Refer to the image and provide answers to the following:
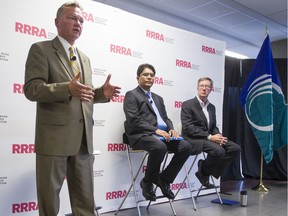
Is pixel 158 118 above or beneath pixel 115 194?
above

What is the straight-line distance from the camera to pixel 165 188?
3.08 meters

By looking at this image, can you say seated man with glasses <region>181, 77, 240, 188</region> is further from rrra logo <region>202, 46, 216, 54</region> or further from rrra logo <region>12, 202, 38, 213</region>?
rrra logo <region>12, 202, 38, 213</region>

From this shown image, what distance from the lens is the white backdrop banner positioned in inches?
107

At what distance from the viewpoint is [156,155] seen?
9.55 ft

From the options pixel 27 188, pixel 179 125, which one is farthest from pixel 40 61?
pixel 179 125

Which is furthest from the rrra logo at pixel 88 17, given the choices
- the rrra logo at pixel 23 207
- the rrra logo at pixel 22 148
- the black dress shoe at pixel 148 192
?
the rrra logo at pixel 23 207

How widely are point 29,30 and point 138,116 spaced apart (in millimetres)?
1376

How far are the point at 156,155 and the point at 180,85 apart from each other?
1.59 m

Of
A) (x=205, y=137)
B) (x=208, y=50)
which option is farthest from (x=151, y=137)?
(x=208, y=50)

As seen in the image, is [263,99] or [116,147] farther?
[263,99]

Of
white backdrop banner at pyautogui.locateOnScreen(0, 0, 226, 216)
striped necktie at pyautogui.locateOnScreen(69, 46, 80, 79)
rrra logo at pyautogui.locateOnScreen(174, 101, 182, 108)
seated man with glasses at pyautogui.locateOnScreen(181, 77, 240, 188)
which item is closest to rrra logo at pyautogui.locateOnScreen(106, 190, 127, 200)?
white backdrop banner at pyautogui.locateOnScreen(0, 0, 226, 216)

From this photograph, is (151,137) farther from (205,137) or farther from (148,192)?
(205,137)

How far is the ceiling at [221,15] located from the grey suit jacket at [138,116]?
277 centimetres

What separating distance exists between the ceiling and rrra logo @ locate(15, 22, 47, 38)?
275cm
